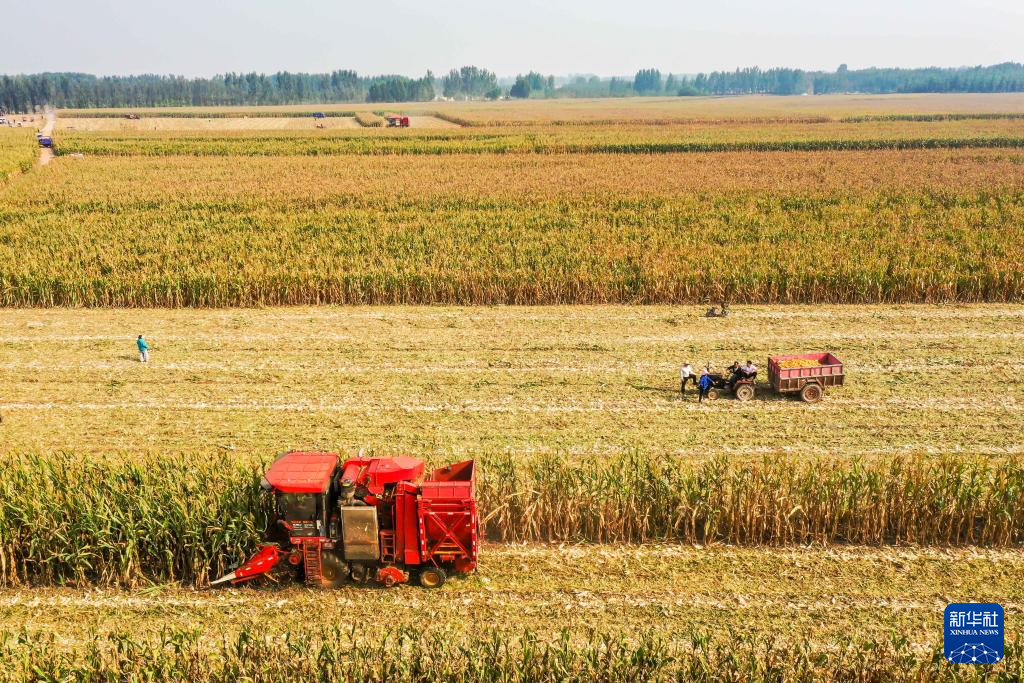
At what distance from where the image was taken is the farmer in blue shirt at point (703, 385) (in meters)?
18.4

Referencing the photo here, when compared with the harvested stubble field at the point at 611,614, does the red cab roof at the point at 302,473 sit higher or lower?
higher

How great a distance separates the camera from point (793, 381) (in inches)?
731

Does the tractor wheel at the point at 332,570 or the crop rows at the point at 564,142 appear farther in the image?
the crop rows at the point at 564,142

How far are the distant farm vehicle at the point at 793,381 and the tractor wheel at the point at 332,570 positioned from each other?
999cm

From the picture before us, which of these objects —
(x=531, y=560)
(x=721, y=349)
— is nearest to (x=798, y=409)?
(x=721, y=349)

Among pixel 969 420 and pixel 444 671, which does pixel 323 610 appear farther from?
pixel 969 420

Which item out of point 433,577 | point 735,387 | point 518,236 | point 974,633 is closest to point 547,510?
point 433,577

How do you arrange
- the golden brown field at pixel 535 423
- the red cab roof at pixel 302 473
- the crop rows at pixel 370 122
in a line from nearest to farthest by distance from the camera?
the golden brown field at pixel 535 423 < the red cab roof at pixel 302 473 < the crop rows at pixel 370 122

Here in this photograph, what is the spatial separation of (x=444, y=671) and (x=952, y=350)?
58.2ft

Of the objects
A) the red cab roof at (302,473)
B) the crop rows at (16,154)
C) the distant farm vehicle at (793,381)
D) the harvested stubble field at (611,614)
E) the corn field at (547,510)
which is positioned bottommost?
the harvested stubble field at (611,614)

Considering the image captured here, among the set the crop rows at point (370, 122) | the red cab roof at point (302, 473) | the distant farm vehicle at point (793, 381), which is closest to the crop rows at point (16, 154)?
the crop rows at point (370, 122)

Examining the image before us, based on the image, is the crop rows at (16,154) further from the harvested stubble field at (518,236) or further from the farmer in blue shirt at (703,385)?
the farmer in blue shirt at (703,385)

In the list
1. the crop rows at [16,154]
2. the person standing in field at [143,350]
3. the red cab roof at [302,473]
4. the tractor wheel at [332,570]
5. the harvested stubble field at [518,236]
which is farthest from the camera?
the crop rows at [16,154]

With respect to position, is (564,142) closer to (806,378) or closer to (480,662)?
(806,378)
